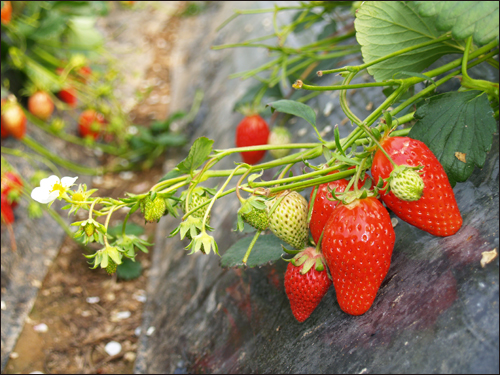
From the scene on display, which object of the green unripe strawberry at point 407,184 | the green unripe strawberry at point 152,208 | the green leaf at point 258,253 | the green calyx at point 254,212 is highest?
the green unripe strawberry at point 407,184

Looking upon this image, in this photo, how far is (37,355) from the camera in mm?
1109

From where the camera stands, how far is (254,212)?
56 cm

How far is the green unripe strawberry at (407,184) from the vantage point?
0.51 metres

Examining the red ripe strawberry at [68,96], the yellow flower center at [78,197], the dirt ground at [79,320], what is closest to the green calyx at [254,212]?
the yellow flower center at [78,197]

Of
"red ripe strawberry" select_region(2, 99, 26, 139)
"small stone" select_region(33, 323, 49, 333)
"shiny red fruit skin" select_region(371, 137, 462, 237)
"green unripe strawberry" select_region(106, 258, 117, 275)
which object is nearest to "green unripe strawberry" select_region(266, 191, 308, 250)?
"shiny red fruit skin" select_region(371, 137, 462, 237)

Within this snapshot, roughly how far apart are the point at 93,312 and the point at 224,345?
619 millimetres

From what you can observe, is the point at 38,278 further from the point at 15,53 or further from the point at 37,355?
the point at 15,53

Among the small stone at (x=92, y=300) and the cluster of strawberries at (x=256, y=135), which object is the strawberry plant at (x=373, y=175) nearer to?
the cluster of strawberries at (x=256, y=135)

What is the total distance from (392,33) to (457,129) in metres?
0.16

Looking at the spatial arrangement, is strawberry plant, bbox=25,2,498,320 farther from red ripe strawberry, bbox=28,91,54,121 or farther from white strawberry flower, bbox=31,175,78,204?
red ripe strawberry, bbox=28,91,54,121

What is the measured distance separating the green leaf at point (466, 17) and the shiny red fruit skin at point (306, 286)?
34 centimetres

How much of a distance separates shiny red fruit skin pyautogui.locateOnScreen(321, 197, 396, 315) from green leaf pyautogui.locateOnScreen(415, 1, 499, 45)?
214mm

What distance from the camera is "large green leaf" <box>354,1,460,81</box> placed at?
0.61m

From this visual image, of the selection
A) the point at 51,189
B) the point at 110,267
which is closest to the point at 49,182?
the point at 51,189
